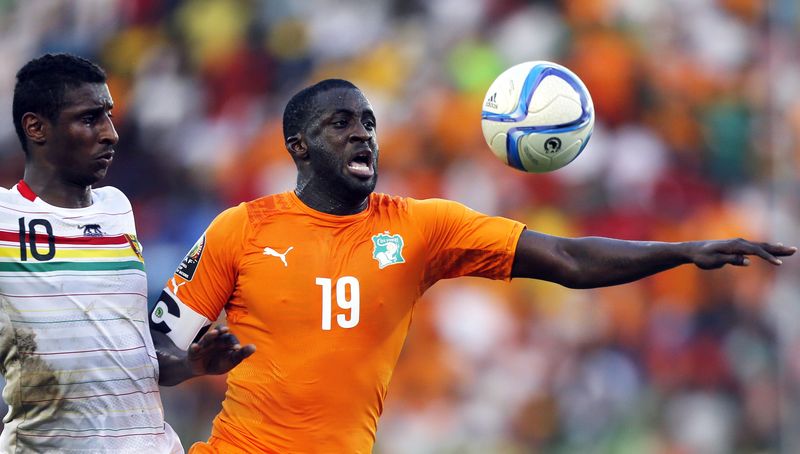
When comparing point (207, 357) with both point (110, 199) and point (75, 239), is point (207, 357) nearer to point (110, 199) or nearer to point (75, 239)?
point (75, 239)

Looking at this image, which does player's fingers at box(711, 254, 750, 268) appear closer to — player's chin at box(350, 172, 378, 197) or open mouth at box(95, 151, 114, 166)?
player's chin at box(350, 172, 378, 197)

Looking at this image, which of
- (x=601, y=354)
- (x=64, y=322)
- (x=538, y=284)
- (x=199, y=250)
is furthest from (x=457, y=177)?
(x=64, y=322)

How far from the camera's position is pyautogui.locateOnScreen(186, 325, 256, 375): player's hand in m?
4.29

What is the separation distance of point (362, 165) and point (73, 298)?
4.82ft

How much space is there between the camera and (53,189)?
4492mm

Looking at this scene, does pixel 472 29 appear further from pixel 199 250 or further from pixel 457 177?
pixel 199 250

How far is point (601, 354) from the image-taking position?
9.30 meters

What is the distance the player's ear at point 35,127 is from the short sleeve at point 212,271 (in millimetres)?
861

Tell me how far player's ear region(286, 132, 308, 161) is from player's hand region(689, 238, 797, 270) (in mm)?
1823

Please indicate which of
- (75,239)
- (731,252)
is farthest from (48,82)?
(731,252)

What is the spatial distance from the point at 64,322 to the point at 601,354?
5.85 m

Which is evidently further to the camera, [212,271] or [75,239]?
[212,271]

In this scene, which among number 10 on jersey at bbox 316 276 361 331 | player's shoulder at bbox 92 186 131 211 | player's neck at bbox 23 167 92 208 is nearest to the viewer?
player's neck at bbox 23 167 92 208

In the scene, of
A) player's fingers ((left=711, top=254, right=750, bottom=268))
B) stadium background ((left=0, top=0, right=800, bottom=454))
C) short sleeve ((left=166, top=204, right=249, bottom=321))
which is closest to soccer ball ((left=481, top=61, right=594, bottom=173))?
player's fingers ((left=711, top=254, right=750, bottom=268))
